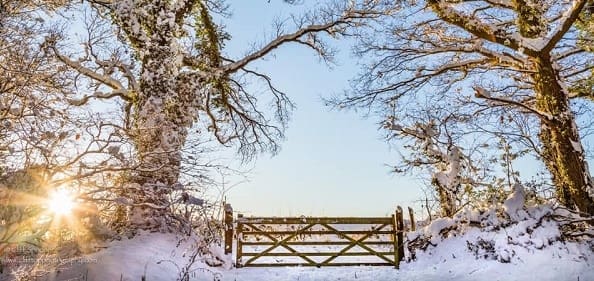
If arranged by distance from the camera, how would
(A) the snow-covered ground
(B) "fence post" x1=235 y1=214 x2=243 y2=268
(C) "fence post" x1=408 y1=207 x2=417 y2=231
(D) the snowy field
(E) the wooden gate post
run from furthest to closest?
(C) "fence post" x1=408 y1=207 x2=417 y2=231 < (E) the wooden gate post < (B) "fence post" x1=235 y1=214 x2=243 y2=268 < (A) the snow-covered ground < (D) the snowy field

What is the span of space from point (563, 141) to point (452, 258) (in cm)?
330

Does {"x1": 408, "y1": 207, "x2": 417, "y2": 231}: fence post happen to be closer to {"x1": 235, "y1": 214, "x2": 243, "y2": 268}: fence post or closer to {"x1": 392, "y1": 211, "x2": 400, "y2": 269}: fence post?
Answer: {"x1": 392, "y1": 211, "x2": 400, "y2": 269}: fence post

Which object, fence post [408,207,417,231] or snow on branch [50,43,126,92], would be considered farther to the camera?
fence post [408,207,417,231]

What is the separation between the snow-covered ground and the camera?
633cm

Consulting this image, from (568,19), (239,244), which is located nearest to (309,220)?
(239,244)

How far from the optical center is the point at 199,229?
7750 millimetres

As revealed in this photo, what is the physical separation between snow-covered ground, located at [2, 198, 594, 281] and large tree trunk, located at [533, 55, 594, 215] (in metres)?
0.70

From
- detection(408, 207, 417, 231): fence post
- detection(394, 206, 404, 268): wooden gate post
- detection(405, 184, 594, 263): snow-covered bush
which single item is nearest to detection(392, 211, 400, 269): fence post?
detection(394, 206, 404, 268): wooden gate post

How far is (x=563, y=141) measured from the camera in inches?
326

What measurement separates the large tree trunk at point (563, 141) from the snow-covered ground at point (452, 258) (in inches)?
27.6

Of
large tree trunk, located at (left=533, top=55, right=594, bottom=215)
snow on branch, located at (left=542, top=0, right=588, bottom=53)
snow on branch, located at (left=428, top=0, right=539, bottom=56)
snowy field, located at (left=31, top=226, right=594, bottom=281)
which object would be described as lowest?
snowy field, located at (left=31, top=226, right=594, bottom=281)

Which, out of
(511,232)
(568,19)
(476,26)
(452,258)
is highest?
(476,26)

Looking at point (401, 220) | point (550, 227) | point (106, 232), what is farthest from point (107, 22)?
point (550, 227)

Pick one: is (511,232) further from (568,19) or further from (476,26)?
(476,26)
